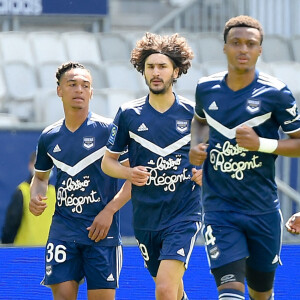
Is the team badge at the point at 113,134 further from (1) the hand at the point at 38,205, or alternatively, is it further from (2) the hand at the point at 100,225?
(1) the hand at the point at 38,205

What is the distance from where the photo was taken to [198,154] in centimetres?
590

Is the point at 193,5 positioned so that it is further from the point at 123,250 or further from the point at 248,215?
the point at 248,215

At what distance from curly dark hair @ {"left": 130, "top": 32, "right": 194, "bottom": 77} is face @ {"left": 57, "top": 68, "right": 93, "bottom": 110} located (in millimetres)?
397

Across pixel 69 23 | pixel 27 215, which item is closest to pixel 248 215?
pixel 27 215

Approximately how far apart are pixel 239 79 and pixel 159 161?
976 millimetres

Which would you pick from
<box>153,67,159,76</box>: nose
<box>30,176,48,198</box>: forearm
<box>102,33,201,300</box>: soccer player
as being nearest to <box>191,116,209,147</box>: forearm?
<box>102,33,201,300</box>: soccer player

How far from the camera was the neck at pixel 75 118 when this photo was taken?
6879 millimetres

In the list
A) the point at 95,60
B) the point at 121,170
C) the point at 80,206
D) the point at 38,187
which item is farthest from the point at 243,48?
the point at 95,60

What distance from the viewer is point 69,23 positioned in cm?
1598

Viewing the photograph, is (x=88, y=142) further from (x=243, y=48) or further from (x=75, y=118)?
(x=243, y=48)

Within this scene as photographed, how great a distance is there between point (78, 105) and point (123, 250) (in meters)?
1.27

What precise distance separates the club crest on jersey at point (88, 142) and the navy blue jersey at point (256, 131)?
1.13 meters

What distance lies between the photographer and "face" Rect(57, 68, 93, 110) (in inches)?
269

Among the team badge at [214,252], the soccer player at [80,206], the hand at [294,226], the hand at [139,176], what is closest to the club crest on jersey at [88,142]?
the soccer player at [80,206]
